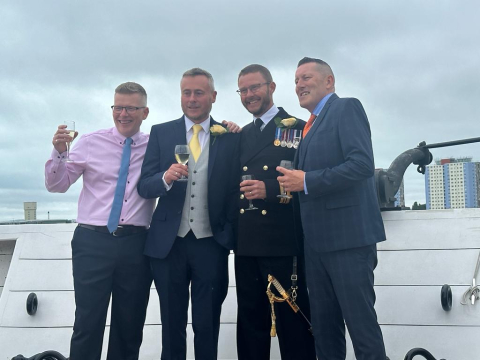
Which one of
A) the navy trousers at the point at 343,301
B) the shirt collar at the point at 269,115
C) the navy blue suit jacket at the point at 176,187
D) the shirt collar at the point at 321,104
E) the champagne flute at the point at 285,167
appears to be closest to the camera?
the navy trousers at the point at 343,301

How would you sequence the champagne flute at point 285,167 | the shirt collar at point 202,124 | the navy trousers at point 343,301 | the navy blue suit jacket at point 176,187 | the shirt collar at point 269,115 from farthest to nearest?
the shirt collar at point 202,124, the shirt collar at point 269,115, the navy blue suit jacket at point 176,187, the champagne flute at point 285,167, the navy trousers at point 343,301

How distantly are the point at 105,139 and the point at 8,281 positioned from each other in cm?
179

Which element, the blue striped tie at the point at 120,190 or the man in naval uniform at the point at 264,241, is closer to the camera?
the man in naval uniform at the point at 264,241

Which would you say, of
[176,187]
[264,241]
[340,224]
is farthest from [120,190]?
[340,224]

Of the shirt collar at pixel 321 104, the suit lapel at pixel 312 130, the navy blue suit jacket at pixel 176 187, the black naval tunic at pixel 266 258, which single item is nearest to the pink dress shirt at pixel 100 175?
the navy blue suit jacket at pixel 176 187

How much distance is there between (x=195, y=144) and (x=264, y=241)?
731 mm

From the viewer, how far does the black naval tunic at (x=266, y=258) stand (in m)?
3.06

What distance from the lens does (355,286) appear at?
2.68 metres

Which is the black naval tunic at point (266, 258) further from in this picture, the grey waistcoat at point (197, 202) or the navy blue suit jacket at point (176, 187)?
the grey waistcoat at point (197, 202)

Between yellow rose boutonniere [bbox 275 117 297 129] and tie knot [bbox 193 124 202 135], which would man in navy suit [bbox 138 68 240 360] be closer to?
tie knot [bbox 193 124 202 135]

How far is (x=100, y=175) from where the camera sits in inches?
131

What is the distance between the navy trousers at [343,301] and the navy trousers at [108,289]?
40.3 inches

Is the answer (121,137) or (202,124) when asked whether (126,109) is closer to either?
(121,137)

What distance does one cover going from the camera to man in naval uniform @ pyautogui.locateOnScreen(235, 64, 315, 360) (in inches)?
120
